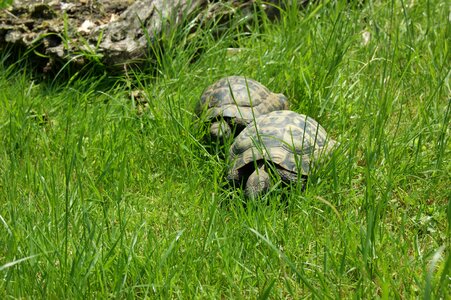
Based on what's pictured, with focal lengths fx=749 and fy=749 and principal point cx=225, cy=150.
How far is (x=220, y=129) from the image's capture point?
4445 millimetres

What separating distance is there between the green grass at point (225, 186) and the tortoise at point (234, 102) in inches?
5.9

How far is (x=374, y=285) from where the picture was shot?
3.01 meters

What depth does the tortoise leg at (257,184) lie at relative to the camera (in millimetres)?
3883

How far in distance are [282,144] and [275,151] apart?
0.25 ft

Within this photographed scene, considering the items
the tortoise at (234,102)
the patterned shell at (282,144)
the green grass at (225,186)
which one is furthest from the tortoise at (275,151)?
the tortoise at (234,102)

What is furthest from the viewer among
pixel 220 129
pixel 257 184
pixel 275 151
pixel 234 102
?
pixel 234 102

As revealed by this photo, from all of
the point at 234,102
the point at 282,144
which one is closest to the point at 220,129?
the point at 234,102

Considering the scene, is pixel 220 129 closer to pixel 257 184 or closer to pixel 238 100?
pixel 238 100

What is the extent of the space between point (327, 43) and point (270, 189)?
127cm

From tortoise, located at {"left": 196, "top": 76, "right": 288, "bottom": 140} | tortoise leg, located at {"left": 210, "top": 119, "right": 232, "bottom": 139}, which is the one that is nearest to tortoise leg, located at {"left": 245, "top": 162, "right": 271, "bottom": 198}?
tortoise leg, located at {"left": 210, "top": 119, "right": 232, "bottom": 139}

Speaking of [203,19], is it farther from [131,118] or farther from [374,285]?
[374,285]

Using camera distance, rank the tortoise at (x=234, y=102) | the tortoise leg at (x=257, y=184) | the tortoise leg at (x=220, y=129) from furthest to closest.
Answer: the tortoise at (x=234, y=102) → the tortoise leg at (x=220, y=129) → the tortoise leg at (x=257, y=184)

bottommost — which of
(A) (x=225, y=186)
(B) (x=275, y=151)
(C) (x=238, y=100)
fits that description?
(A) (x=225, y=186)

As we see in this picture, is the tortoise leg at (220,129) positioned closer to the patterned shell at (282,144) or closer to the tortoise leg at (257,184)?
the patterned shell at (282,144)
